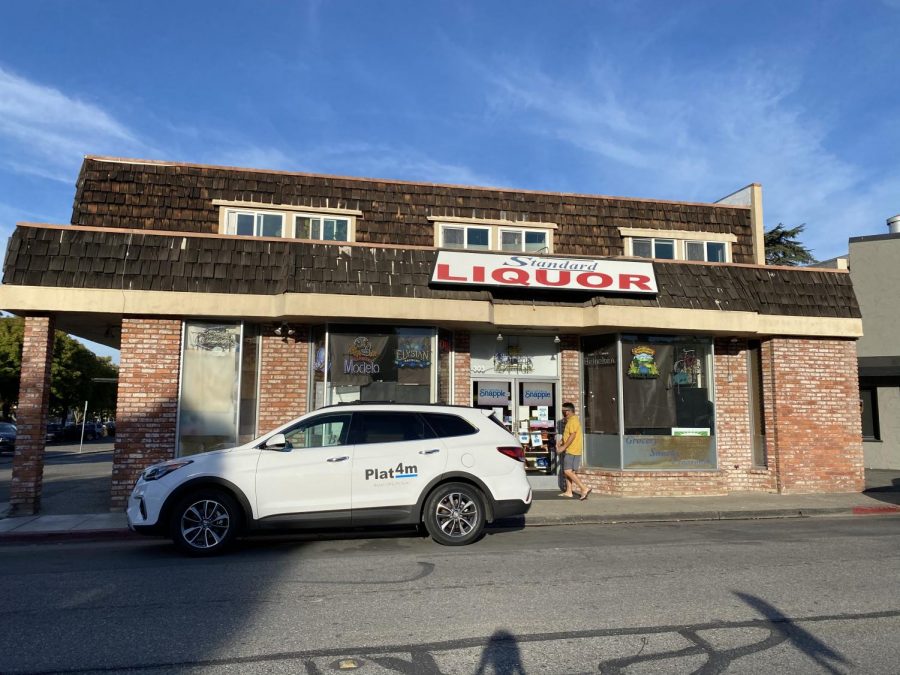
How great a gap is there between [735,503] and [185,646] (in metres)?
10.3

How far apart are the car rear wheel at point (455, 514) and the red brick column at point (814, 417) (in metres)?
7.79

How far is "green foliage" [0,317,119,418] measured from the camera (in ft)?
142

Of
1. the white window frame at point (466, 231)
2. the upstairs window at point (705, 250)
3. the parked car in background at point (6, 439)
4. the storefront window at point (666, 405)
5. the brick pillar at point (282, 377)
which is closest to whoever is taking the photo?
the brick pillar at point (282, 377)

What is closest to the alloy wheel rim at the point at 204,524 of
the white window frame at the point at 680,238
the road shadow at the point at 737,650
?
the road shadow at the point at 737,650

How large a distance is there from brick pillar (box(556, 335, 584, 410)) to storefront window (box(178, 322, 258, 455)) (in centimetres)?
592

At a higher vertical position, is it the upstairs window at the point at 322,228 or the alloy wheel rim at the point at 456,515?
the upstairs window at the point at 322,228

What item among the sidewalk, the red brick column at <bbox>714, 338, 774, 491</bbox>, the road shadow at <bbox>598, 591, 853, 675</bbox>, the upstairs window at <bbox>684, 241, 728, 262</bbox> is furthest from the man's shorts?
the road shadow at <bbox>598, 591, 853, 675</bbox>

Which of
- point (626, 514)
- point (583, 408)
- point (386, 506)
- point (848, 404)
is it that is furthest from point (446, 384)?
point (848, 404)

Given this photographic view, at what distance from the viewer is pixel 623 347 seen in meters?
13.7

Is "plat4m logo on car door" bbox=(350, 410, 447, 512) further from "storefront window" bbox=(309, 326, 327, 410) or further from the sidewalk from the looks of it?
"storefront window" bbox=(309, 326, 327, 410)

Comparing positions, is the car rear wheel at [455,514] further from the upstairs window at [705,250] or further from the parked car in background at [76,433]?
the parked car in background at [76,433]

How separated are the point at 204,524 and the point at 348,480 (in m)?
1.72

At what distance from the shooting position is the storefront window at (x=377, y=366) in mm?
12711

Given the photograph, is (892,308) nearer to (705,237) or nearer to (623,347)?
(705,237)
